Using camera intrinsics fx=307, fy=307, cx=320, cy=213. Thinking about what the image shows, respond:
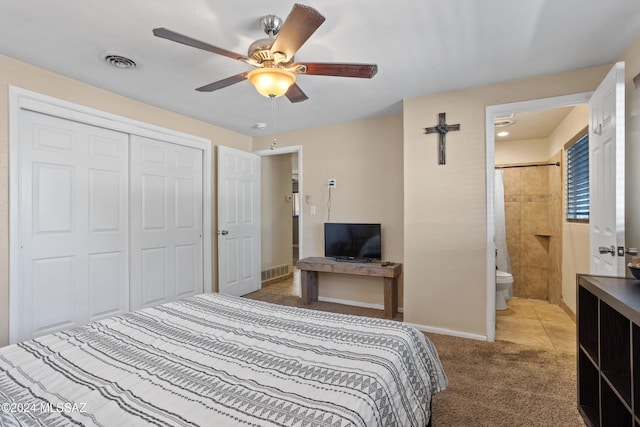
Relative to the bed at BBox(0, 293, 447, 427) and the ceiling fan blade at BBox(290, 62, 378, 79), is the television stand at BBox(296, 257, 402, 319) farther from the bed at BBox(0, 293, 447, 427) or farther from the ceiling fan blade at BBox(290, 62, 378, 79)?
the ceiling fan blade at BBox(290, 62, 378, 79)

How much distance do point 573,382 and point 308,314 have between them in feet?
6.40

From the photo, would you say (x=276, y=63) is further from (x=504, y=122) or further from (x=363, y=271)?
(x=504, y=122)

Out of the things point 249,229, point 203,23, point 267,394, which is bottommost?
point 267,394

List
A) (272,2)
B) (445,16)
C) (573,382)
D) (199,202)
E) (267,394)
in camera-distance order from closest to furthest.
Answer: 1. (267,394)
2. (272,2)
3. (445,16)
4. (573,382)
5. (199,202)

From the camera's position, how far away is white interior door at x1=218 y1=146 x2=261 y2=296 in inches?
164

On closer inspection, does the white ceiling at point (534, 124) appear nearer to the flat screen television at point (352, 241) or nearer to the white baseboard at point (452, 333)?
the flat screen television at point (352, 241)

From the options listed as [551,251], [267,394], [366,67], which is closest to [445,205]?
[366,67]

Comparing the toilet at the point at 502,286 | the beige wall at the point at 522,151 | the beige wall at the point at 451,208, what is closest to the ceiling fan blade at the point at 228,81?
the beige wall at the point at 451,208

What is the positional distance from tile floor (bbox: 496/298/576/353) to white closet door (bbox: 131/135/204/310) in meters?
3.53

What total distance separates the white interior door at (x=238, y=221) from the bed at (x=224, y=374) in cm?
249

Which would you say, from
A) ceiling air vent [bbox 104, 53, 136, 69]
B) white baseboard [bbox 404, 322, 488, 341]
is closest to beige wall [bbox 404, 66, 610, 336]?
white baseboard [bbox 404, 322, 488, 341]

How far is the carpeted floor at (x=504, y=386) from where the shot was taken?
1.79 metres

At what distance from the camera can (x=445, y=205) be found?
304 centimetres

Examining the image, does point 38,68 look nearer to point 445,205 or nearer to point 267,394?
point 267,394
